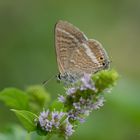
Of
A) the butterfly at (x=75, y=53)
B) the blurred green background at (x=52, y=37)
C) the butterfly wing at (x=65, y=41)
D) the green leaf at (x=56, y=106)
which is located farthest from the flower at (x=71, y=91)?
the blurred green background at (x=52, y=37)

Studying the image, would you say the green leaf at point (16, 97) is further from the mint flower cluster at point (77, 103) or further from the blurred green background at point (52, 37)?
the blurred green background at point (52, 37)

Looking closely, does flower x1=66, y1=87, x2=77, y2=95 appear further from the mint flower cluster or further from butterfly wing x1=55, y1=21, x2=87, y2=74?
butterfly wing x1=55, y1=21, x2=87, y2=74

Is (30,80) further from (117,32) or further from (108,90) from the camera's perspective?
(108,90)

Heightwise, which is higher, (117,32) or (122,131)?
(117,32)

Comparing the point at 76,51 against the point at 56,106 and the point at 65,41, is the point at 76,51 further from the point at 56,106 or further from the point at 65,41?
the point at 56,106

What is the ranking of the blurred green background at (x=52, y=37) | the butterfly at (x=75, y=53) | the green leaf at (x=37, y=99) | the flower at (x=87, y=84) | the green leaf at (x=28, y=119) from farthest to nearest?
1. the blurred green background at (x=52, y=37)
2. the green leaf at (x=37, y=99)
3. the butterfly at (x=75, y=53)
4. the green leaf at (x=28, y=119)
5. the flower at (x=87, y=84)

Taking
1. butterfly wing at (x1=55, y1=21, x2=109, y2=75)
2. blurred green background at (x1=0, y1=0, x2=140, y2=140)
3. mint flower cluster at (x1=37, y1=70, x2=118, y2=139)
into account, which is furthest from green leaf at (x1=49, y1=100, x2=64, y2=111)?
blurred green background at (x1=0, y1=0, x2=140, y2=140)

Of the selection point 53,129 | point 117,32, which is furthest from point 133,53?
point 53,129
